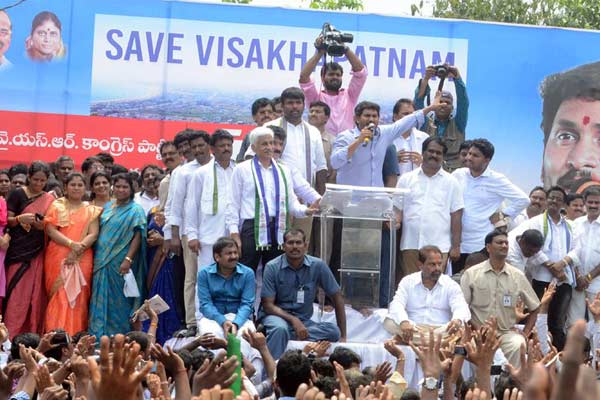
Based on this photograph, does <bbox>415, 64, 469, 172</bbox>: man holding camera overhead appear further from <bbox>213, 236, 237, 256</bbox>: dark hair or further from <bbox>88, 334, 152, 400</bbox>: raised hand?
<bbox>88, 334, 152, 400</bbox>: raised hand

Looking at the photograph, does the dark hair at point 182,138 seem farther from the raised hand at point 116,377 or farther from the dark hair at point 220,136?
the raised hand at point 116,377

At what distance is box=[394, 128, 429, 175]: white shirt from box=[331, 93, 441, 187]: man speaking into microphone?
2.41 feet

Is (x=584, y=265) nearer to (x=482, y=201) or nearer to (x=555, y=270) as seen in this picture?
(x=555, y=270)

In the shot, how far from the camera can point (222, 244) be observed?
8.28 meters

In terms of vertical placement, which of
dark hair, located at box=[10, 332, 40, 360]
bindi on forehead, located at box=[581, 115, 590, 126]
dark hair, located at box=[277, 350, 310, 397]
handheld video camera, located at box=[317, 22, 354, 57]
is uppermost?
handheld video camera, located at box=[317, 22, 354, 57]

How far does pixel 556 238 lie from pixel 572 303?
0.58 metres

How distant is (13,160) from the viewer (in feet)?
38.4

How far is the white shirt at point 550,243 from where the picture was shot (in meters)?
9.68

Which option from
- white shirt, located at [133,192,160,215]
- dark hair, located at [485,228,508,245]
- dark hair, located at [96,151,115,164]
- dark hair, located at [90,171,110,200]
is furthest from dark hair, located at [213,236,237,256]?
dark hair, located at [96,151,115,164]

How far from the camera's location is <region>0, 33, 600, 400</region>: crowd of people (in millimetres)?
8328

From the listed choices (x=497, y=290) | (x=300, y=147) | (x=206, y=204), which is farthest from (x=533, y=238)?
(x=206, y=204)

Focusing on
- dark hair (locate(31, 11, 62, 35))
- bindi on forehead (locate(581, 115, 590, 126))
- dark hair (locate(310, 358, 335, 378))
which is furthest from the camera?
bindi on forehead (locate(581, 115, 590, 126))

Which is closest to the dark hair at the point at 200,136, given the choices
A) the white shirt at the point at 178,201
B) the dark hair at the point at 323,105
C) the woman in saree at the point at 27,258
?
the white shirt at the point at 178,201

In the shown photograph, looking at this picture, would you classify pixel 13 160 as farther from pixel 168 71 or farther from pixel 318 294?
pixel 318 294
